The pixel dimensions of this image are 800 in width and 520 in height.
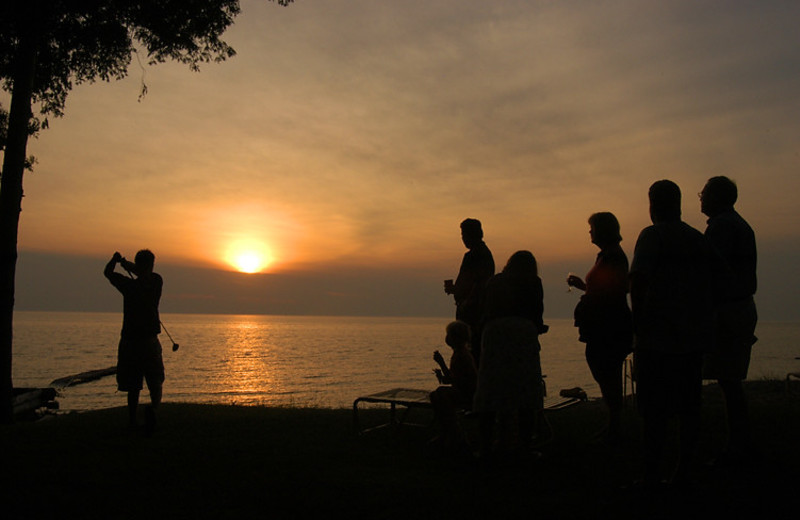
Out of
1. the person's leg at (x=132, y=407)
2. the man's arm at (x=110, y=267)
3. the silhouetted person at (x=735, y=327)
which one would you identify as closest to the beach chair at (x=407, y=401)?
the silhouetted person at (x=735, y=327)

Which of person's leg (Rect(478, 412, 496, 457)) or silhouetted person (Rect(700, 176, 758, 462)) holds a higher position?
silhouetted person (Rect(700, 176, 758, 462))

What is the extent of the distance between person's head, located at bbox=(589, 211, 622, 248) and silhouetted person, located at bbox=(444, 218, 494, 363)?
1.19 metres

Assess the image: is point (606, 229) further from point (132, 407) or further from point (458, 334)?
point (132, 407)

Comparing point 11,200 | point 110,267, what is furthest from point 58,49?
point 110,267

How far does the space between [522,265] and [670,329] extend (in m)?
1.64

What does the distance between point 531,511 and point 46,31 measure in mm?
11696

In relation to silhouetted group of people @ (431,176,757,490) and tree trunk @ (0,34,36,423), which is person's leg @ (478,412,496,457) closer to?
silhouetted group of people @ (431,176,757,490)

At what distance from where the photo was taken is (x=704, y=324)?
4.06m

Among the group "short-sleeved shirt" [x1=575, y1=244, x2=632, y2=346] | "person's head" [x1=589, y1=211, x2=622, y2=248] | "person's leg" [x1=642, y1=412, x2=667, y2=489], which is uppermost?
"person's head" [x1=589, y1=211, x2=622, y2=248]

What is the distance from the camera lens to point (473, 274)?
6477 millimetres

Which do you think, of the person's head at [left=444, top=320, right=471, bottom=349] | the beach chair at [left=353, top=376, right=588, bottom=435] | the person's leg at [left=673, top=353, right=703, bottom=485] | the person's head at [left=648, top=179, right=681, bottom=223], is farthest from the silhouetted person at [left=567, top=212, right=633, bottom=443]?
the person's leg at [left=673, top=353, right=703, bottom=485]

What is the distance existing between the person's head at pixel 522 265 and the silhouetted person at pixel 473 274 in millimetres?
927

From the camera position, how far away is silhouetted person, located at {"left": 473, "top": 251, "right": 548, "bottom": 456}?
5191 millimetres

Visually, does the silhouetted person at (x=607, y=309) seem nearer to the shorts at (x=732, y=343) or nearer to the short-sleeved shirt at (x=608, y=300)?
the short-sleeved shirt at (x=608, y=300)
